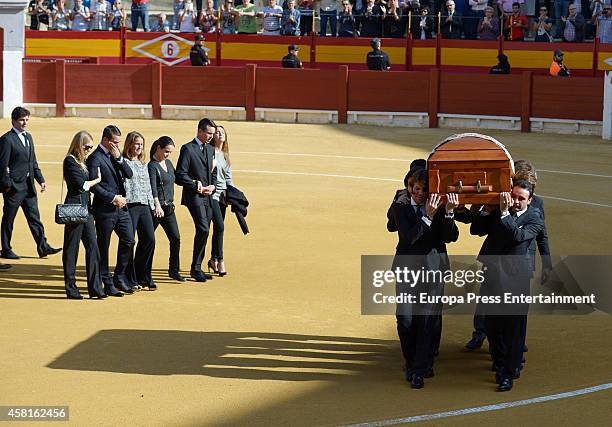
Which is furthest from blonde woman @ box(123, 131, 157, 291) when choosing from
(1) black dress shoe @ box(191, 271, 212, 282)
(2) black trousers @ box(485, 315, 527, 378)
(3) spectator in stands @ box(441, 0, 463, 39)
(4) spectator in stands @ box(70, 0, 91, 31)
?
(4) spectator in stands @ box(70, 0, 91, 31)

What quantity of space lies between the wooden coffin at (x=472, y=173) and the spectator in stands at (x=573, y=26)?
21360 mm

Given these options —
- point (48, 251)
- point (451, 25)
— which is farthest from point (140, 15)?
point (48, 251)

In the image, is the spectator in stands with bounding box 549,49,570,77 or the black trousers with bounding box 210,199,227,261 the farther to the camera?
the spectator in stands with bounding box 549,49,570,77

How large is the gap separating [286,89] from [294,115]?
632mm

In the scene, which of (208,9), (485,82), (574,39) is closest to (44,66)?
(208,9)

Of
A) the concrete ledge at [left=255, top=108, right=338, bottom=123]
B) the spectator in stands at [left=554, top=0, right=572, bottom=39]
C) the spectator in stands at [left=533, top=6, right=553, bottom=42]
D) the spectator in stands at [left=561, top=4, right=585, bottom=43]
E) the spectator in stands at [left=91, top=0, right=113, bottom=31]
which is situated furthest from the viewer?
the spectator in stands at [left=91, top=0, right=113, bottom=31]

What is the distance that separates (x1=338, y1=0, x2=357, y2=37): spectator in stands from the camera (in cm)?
3061

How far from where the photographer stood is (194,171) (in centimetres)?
1203

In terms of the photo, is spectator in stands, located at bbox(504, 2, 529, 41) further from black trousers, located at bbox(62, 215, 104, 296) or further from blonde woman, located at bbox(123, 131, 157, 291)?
black trousers, located at bbox(62, 215, 104, 296)

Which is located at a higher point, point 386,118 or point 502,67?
point 502,67

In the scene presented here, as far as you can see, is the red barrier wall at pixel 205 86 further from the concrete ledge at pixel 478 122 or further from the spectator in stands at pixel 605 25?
the spectator in stands at pixel 605 25

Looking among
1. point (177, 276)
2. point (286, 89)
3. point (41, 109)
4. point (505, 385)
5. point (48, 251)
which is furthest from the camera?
point (286, 89)

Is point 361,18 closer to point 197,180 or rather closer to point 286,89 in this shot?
point 286,89

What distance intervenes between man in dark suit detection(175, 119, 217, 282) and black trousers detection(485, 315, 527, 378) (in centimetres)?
408
